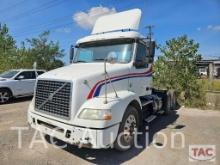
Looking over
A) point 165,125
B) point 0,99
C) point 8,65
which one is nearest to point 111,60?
point 165,125

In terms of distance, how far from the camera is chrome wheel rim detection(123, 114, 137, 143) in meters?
5.29

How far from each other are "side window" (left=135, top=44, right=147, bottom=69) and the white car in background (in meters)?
8.20

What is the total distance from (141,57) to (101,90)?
6.03 ft

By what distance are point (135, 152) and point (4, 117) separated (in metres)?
5.51

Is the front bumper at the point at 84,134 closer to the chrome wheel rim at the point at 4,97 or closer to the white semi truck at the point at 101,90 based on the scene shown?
the white semi truck at the point at 101,90

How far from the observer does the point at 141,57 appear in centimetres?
647

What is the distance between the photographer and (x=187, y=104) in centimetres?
1135

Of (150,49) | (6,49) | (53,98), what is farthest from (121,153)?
(6,49)

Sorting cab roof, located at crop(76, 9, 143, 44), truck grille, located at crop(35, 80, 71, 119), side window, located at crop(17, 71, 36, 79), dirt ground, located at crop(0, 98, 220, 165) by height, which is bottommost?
dirt ground, located at crop(0, 98, 220, 165)

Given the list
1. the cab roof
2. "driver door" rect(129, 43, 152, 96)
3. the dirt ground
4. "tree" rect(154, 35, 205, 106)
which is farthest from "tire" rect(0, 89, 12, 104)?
"driver door" rect(129, 43, 152, 96)

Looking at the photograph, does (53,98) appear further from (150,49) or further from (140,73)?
(150,49)

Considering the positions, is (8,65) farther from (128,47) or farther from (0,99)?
(128,47)

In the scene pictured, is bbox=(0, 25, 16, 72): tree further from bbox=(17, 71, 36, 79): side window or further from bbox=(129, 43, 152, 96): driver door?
bbox=(129, 43, 152, 96): driver door

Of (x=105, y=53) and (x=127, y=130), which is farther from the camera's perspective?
(x=105, y=53)
